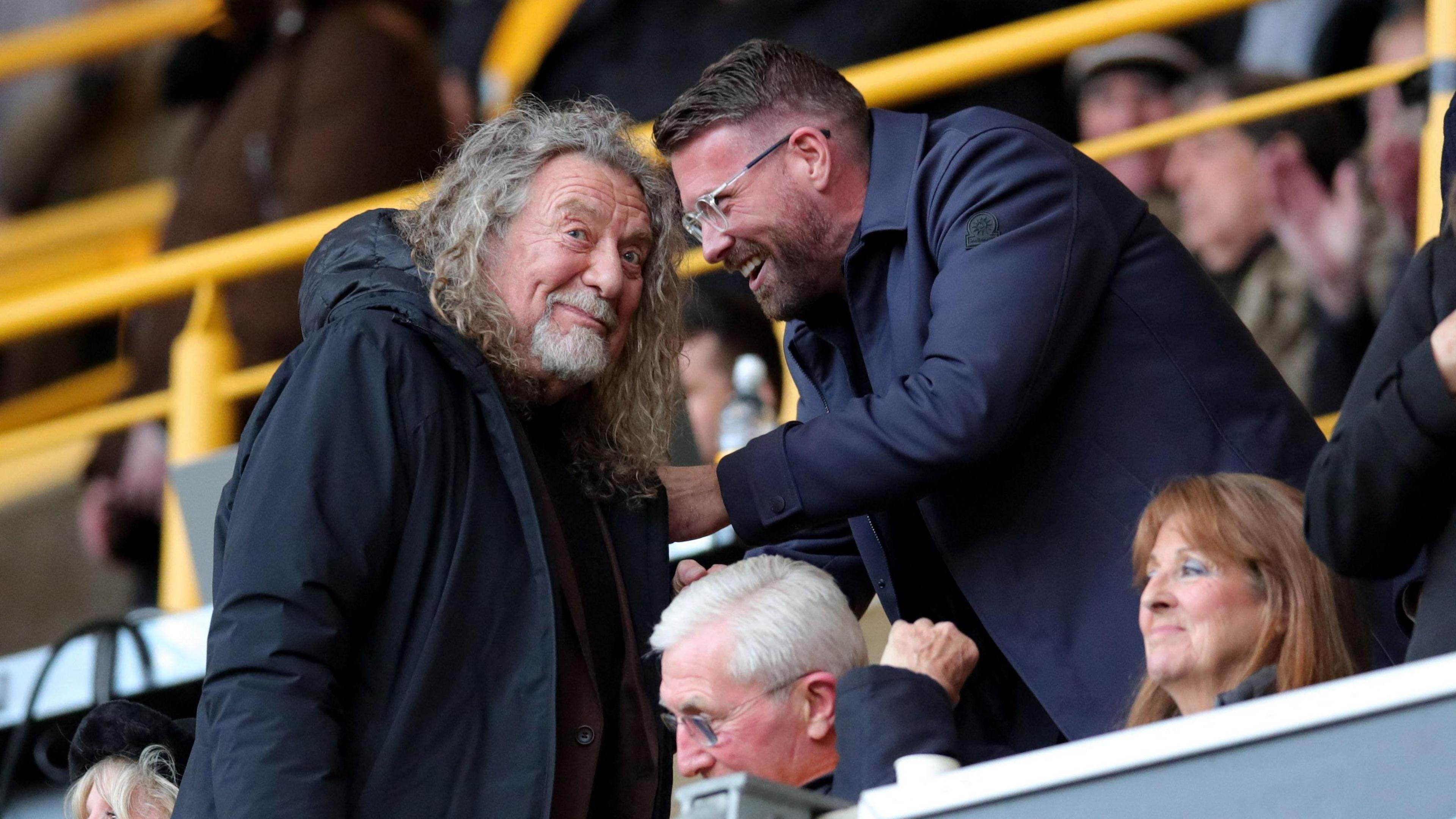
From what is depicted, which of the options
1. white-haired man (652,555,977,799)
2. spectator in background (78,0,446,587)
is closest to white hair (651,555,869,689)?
white-haired man (652,555,977,799)

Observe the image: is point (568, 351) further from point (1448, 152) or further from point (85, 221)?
point (85, 221)

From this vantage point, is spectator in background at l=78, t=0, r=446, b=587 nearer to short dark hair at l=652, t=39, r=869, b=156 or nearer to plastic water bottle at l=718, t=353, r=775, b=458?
plastic water bottle at l=718, t=353, r=775, b=458

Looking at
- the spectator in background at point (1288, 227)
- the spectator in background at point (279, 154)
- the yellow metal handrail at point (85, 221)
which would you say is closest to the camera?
the spectator in background at point (1288, 227)

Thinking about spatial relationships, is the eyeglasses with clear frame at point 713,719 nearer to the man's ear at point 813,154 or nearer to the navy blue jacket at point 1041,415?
the navy blue jacket at point 1041,415

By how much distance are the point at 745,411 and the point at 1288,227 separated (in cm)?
110

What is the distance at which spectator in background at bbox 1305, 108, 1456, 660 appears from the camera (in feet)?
5.28

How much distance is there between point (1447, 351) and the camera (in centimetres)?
160

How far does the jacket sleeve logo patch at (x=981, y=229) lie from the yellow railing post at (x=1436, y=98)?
3.81ft

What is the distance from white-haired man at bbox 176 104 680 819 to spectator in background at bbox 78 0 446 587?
113 inches

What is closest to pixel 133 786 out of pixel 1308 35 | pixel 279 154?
pixel 1308 35

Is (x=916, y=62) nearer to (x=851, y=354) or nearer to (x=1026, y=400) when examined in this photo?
(x=851, y=354)

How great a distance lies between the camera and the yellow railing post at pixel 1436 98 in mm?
3152

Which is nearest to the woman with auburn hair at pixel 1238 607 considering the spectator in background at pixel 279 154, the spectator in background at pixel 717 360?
the spectator in background at pixel 717 360

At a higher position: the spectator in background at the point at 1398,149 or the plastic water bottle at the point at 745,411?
the spectator in background at the point at 1398,149
